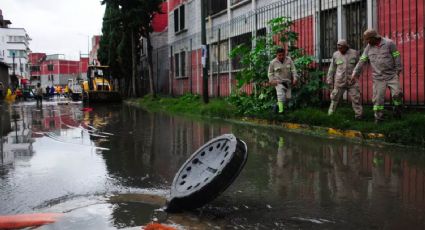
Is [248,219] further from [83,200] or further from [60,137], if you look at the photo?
[60,137]

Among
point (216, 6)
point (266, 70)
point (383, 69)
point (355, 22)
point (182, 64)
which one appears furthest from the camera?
point (182, 64)

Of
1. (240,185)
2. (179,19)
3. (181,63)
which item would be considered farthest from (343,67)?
(179,19)

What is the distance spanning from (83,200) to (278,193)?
2068 mm

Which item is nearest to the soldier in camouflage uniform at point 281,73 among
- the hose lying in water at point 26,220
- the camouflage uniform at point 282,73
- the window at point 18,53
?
the camouflage uniform at point 282,73

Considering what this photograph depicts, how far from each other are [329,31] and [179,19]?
63.3 ft

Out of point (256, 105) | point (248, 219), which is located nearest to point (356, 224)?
point (248, 219)

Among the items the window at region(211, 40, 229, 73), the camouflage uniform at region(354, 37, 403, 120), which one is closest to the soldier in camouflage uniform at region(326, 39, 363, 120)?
the camouflage uniform at region(354, 37, 403, 120)

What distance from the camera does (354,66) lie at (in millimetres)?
10898

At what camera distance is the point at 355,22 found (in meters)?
13.0

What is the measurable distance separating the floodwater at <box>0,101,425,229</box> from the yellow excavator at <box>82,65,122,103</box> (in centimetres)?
2267

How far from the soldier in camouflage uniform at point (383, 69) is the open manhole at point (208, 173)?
5691 mm

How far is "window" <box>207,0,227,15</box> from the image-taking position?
24234 millimetres

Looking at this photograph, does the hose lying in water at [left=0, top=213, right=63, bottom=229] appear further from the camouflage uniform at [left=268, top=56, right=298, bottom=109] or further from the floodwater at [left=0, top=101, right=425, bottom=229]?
the camouflage uniform at [left=268, top=56, right=298, bottom=109]

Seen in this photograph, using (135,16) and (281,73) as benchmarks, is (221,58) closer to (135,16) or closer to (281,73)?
(135,16)
